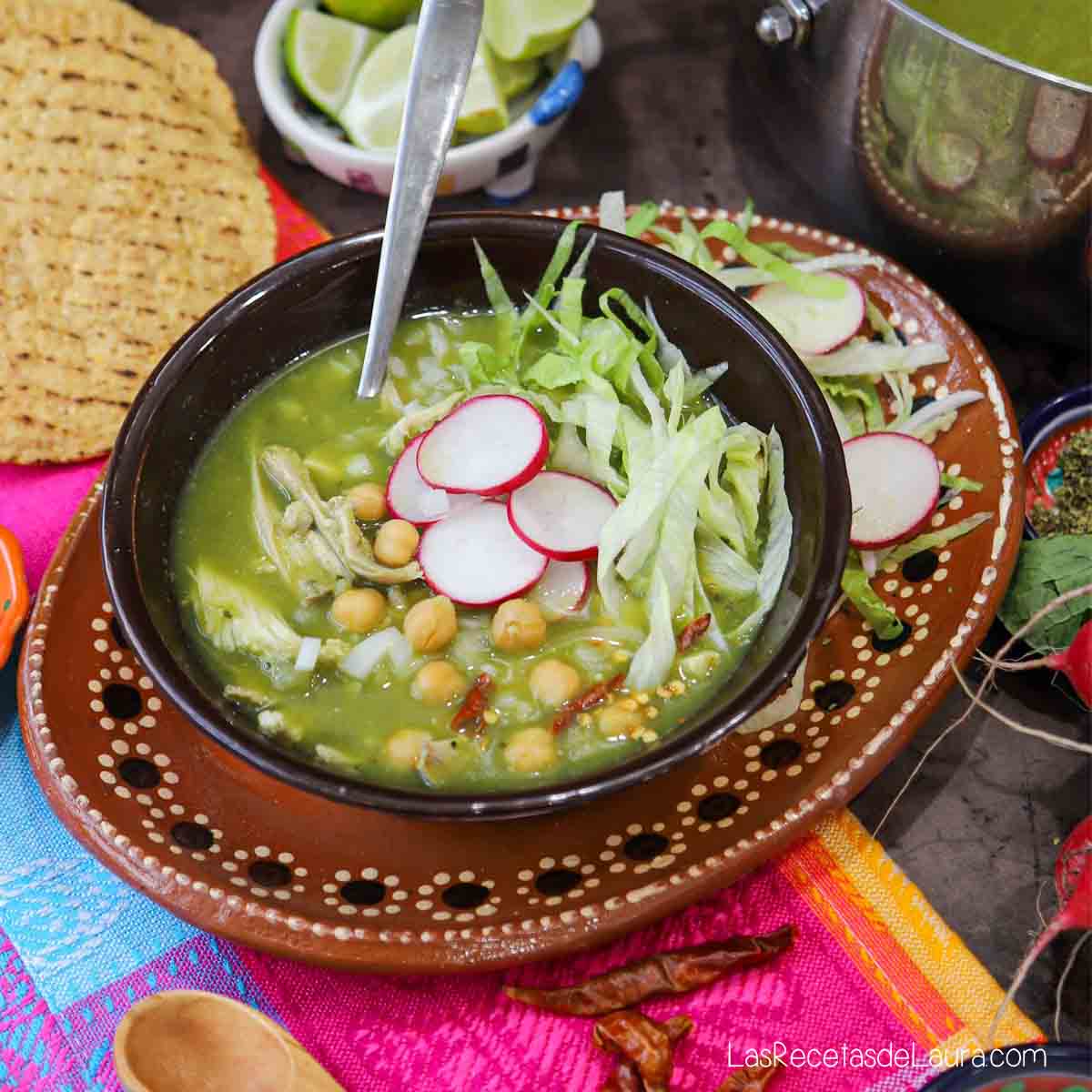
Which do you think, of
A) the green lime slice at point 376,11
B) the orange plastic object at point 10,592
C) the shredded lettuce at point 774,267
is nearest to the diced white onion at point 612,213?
the shredded lettuce at point 774,267

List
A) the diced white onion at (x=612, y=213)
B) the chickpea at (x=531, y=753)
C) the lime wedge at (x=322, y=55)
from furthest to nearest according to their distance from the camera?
1. the lime wedge at (x=322, y=55)
2. the diced white onion at (x=612, y=213)
3. the chickpea at (x=531, y=753)

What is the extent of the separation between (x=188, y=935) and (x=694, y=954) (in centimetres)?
105

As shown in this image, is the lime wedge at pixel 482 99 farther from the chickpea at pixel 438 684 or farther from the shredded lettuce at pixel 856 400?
the chickpea at pixel 438 684

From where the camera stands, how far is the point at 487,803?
7.19 feet

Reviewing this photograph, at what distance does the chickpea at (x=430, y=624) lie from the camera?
255 cm

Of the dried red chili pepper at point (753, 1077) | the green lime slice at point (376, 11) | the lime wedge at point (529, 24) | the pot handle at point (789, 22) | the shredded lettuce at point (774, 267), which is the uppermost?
the pot handle at point (789, 22)

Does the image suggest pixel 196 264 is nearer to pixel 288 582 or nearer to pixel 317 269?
pixel 317 269

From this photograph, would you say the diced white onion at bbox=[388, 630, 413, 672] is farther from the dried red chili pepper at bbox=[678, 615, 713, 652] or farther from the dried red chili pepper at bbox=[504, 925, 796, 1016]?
the dried red chili pepper at bbox=[504, 925, 796, 1016]

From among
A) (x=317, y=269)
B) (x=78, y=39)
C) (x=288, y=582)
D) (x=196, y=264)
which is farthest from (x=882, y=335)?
(x=78, y=39)

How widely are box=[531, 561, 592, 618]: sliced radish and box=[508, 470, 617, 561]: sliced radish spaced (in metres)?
0.04

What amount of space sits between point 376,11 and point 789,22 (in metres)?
1.49

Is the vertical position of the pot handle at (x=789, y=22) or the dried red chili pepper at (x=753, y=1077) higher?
the pot handle at (x=789, y=22)

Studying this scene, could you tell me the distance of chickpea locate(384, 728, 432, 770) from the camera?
2.46 meters

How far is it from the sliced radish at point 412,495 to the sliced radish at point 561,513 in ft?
0.56
